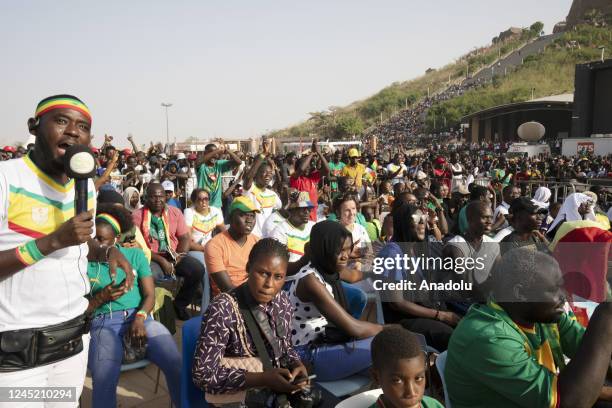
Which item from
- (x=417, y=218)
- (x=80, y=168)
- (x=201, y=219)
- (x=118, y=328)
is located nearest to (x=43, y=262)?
(x=80, y=168)

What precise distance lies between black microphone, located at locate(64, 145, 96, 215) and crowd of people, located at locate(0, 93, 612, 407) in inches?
3.7

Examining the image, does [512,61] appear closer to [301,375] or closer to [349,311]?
[349,311]

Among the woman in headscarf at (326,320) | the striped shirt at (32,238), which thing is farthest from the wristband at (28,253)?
the woman in headscarf at (326,320)

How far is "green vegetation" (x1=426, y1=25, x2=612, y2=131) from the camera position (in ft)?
182

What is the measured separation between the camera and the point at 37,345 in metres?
1.74

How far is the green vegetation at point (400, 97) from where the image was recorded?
275ft

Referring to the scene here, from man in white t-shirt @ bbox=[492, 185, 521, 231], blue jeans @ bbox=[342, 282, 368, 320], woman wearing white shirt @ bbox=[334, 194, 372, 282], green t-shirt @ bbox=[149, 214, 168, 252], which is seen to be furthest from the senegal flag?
green t-shirt @ bbox=[149, 214, 168, 252]

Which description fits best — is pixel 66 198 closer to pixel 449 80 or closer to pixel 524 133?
pixel 524 133

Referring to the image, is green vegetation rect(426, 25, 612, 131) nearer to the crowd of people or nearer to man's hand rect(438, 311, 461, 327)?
the crowd of people

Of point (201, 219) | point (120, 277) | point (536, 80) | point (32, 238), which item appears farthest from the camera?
point (536, 80)

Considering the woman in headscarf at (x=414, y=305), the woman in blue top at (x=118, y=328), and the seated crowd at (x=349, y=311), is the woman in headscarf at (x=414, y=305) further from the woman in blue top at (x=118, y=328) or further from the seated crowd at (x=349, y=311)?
the woman in blue top at (x=118, y=328)

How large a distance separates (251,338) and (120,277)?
1.35m

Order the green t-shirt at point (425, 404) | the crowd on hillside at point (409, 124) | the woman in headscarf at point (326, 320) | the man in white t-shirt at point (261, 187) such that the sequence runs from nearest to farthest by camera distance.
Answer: the green t-shirt at point (425, 404), the woman in headscarf at point (326, 320), the man in white t-shirt at point (261, 187), the crowd on hillside at point (409, 124)

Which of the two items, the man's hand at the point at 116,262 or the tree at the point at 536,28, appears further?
the tree at the point at 536,28
